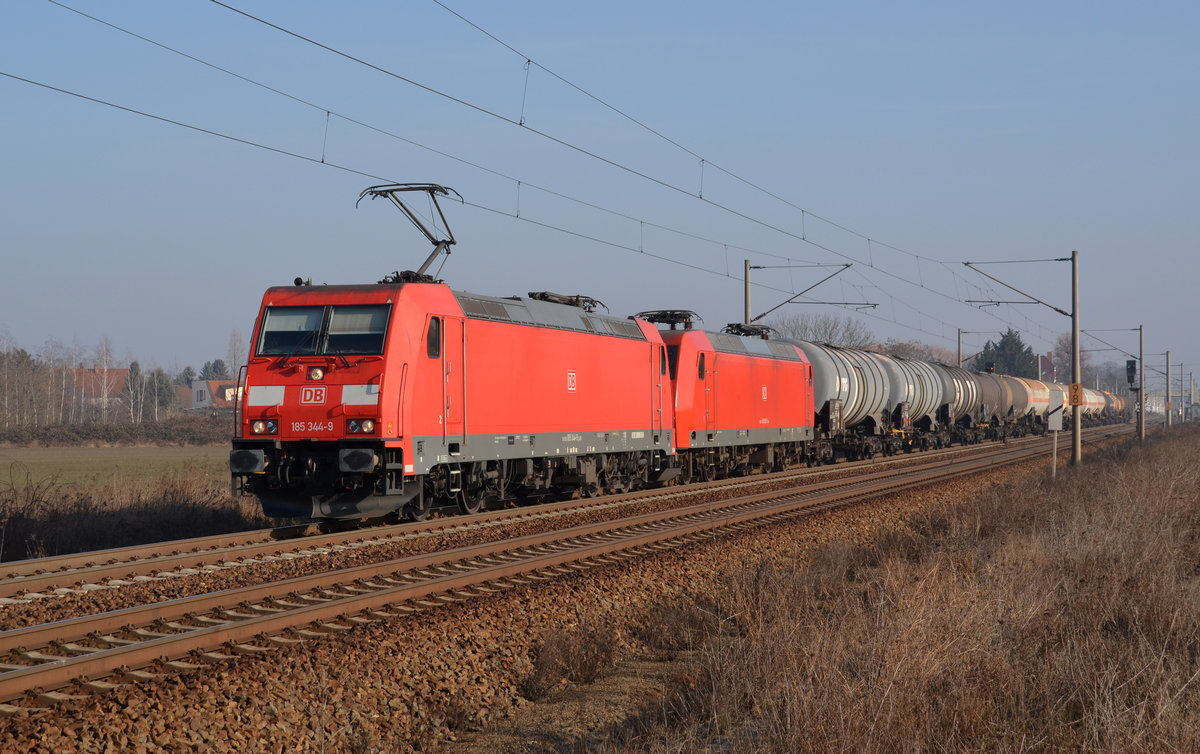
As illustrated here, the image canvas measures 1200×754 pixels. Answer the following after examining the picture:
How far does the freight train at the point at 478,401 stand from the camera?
590 inches

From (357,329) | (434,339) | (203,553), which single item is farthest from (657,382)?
(203,553)

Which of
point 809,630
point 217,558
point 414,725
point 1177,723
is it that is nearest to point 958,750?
point 1177,723

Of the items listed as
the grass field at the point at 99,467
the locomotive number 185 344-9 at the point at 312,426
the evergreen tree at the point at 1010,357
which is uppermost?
the evergreen tree at the point at 1010,357

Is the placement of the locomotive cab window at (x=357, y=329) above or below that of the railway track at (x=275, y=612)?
above

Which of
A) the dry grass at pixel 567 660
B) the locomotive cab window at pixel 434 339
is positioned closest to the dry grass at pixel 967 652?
the dry grass at pixel 567 660

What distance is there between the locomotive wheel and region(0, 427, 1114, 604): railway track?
412mm

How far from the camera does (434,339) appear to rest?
625 inches

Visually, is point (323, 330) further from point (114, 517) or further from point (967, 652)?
point (967, 652)

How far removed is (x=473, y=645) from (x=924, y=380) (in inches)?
1456

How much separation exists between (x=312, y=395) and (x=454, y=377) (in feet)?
7.59

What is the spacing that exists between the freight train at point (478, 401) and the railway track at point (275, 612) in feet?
8.49

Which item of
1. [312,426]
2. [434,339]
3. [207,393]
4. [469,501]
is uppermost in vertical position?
[207,393]

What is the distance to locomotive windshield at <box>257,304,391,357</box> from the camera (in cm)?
1516

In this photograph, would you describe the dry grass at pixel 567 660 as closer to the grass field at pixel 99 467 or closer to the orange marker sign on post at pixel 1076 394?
the grass field at pixel 99 467
